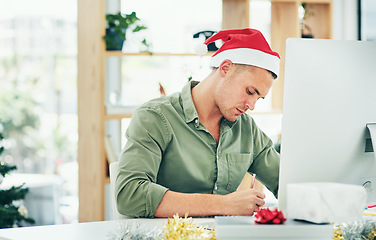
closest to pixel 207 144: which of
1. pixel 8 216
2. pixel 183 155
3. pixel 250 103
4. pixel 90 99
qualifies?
pixel 183 155

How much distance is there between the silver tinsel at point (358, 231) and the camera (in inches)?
41.5

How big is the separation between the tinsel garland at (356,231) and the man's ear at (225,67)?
2.38ft

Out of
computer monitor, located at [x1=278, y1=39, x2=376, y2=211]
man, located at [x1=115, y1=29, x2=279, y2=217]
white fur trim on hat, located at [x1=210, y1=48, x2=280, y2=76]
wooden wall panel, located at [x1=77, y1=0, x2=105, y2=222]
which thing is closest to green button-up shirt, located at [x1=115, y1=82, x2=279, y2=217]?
man, located at [x1=115, y1=29, x2=279, y2=217]

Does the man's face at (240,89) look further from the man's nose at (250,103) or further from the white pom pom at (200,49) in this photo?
the white pom pom at (200,49)

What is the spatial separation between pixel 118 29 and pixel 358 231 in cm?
236

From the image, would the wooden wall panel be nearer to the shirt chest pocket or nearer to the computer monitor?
the shirt chest pocket

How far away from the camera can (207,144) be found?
167 cm

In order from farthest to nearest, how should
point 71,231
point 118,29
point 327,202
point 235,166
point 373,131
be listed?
point 118,29 → point 235,166 → point 71,231 → point 373,131 → point 327,202

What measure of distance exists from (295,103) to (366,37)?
2906mm

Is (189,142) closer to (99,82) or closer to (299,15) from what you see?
A: (99,82)

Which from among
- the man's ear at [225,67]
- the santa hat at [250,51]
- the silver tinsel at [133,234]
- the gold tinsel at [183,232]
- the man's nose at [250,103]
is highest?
the santa hat at [250,51]

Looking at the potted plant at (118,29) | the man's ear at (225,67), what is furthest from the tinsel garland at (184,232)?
the potted plant at (118,29)

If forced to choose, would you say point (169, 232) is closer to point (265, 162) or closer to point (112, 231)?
point (112, 231)

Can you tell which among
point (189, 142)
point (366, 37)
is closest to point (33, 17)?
point (366, 37)
